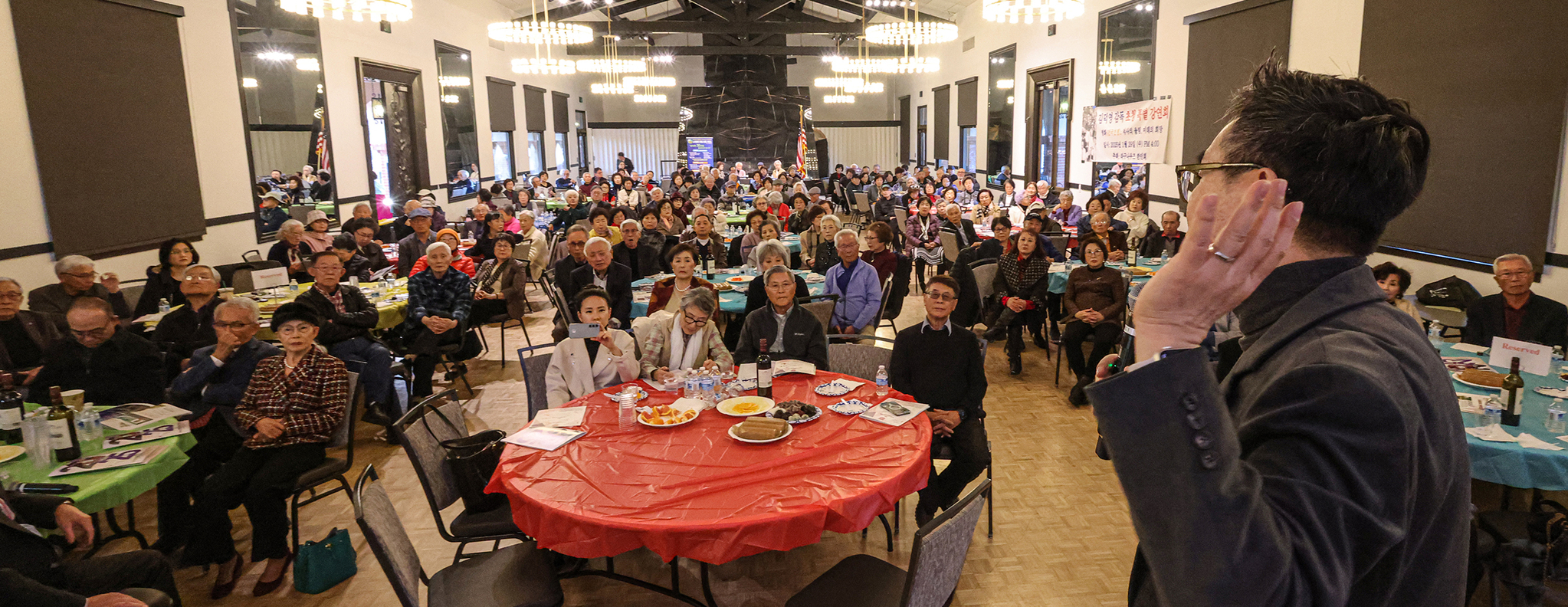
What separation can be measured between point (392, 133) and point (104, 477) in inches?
432

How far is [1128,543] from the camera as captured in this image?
12.8 ft

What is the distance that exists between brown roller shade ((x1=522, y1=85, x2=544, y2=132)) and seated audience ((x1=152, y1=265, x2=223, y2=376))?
14.7m

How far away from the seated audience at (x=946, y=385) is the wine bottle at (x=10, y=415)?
3.86 m

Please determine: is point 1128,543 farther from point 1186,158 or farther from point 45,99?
point 45,99

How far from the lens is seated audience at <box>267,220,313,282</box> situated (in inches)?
296

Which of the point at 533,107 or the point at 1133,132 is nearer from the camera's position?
the point at 1133,132

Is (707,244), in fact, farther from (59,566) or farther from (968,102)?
(968,102)

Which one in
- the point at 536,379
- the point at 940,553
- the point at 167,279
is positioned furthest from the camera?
the point at 167,279

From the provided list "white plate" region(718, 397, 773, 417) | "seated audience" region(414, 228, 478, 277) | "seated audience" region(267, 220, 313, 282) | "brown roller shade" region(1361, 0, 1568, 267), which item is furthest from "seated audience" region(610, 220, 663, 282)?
"brown roller shade" region(1361, 0, 1568, 267)

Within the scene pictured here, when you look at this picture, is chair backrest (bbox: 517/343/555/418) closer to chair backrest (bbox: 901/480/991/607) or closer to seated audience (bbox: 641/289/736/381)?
seated audience (bbox: 641/289/736/381)

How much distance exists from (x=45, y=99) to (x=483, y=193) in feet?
24.7

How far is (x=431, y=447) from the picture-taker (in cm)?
337

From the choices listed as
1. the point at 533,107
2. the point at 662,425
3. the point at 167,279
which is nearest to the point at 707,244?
the point at 167,279

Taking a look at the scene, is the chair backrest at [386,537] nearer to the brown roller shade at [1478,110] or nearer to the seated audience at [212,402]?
the seated audience at [212,402]
